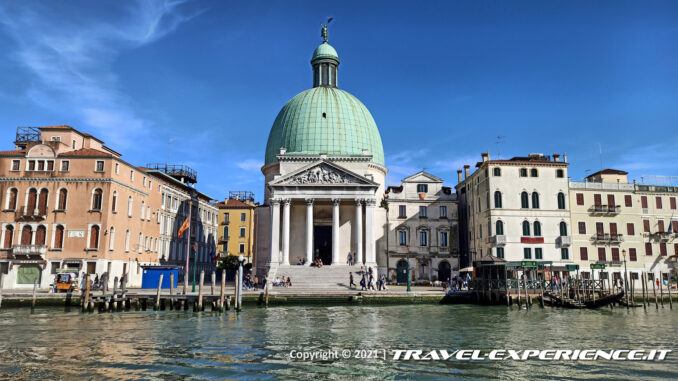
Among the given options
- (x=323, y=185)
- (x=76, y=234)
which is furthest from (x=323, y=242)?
(x=76, y=234)

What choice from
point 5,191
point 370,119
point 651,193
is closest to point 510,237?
point 651,193

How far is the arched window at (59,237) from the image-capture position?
36.5 meters

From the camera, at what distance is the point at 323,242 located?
47.5 meters

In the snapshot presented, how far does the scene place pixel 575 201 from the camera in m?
45.2

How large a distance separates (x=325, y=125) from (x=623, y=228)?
28461 millimetres

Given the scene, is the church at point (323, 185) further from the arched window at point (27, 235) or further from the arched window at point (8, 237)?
the arched window at point (8, 237)

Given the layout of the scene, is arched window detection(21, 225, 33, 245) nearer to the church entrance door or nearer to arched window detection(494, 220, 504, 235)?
the church entrance door

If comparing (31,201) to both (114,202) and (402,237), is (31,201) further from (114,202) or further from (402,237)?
(402,237)

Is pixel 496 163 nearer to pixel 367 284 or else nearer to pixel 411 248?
pixel 411 248

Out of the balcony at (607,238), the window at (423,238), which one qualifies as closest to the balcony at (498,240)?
the window at (423,238)

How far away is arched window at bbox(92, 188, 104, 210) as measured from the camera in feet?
121

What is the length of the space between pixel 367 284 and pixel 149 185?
21.1 meters

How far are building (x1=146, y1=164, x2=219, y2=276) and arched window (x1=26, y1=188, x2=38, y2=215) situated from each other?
10825 millimetres

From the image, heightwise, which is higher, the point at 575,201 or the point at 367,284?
the point at 575,201
